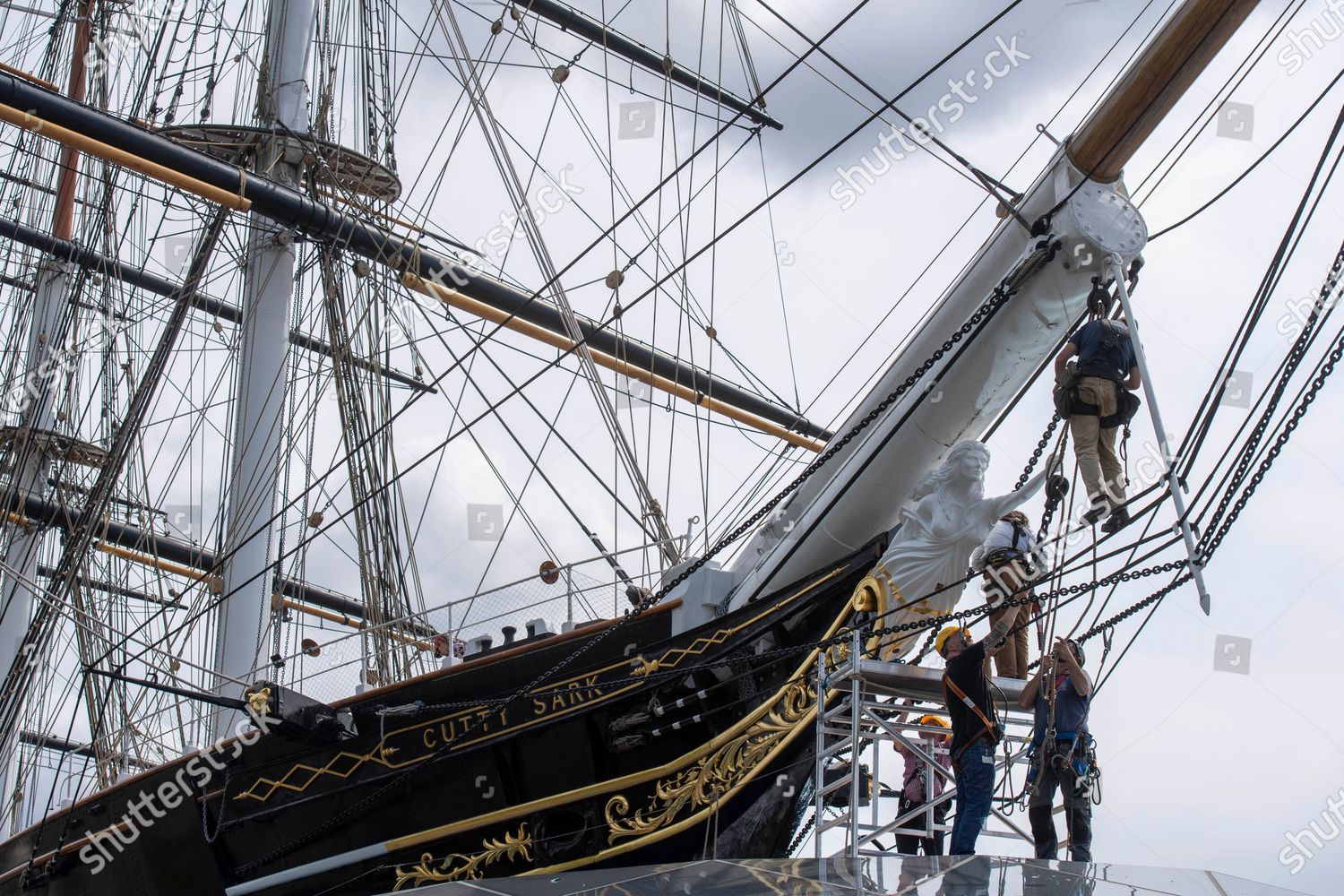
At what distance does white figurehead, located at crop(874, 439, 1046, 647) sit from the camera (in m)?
5.97

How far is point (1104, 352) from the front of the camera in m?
5.54

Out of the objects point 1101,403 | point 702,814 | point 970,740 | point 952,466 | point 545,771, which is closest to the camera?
point 970,740

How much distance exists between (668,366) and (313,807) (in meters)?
7.42

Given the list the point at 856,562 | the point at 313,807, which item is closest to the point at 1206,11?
the point at 856,562

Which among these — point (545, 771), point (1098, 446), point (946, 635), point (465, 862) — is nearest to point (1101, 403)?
point (1098, 446)

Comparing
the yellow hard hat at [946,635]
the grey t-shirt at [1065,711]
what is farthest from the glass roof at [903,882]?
the yellow hard hat at [946,635]

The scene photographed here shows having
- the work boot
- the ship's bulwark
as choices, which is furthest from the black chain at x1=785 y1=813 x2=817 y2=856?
the work boot

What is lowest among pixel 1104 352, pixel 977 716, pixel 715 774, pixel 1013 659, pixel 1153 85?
pixel 977 716

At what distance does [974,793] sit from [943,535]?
3.55ft

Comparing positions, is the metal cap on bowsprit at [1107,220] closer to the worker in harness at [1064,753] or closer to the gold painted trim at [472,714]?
the worker in harness at [1064,753]

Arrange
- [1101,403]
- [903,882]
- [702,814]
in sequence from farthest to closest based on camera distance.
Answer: [702,814] → [1101,403] → [903,882]

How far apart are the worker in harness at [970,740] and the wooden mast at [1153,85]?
1.92m

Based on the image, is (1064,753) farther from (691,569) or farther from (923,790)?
(691,569)

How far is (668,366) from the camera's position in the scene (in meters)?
14.2
